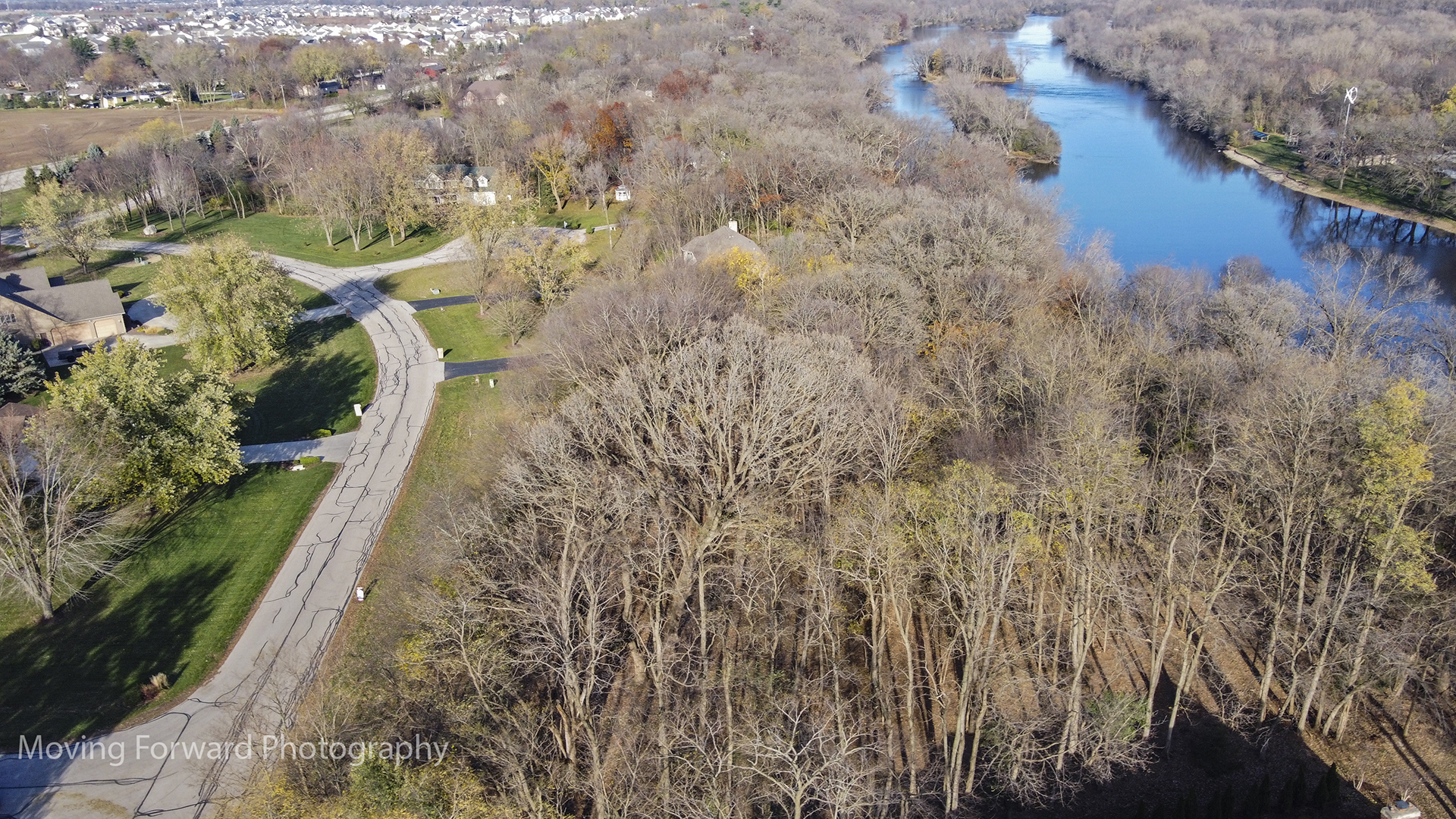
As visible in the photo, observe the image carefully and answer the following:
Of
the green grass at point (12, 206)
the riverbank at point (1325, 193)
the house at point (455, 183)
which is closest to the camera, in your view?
the riverbank at point (1325, 193)

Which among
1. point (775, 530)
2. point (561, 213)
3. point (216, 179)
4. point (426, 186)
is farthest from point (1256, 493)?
point (216, 179)

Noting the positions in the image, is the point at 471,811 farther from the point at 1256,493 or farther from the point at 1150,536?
the point at 1256,493

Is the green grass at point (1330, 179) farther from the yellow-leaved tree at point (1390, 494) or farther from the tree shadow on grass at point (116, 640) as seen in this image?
the tree shadow on grass at point (116, 640)

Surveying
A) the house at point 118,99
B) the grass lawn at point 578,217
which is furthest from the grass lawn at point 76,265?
the house at point 118,99

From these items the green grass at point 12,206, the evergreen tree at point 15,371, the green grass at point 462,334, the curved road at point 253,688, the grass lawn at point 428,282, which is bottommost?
the curved road at point 253,688

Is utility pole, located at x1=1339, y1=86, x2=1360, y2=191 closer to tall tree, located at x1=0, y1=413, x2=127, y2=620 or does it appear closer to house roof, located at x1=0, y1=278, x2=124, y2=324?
tall tree, located at x1=0, y1=413, x2=127, y2=620
